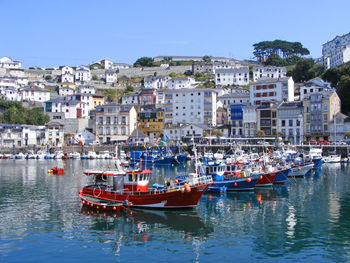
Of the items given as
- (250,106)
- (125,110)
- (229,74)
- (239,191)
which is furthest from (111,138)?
(239,191)

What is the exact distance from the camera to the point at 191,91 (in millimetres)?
94875

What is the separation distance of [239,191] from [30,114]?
8141 centimetres

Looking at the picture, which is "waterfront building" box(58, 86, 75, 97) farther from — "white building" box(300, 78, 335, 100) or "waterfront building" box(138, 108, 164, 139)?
"white building" box(300, 78, 335, 100)

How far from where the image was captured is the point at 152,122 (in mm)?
98812

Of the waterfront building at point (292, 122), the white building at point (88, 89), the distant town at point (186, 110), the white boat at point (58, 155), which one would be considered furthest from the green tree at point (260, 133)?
the white building at point (88, 89)

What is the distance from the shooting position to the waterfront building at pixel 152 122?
320ft

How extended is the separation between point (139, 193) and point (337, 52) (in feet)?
340

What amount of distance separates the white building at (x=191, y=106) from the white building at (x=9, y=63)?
283ft

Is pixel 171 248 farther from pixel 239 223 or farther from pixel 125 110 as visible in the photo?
pixel 125 110

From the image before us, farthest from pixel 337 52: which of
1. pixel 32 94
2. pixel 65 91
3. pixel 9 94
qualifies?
pixel 9 94

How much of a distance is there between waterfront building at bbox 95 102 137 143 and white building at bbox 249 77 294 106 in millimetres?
30326

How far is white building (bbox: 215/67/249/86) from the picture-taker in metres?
121

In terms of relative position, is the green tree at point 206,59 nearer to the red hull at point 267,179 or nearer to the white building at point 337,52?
the white building at point 337,52

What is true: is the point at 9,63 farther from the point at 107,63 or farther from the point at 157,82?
the point at 157,82
